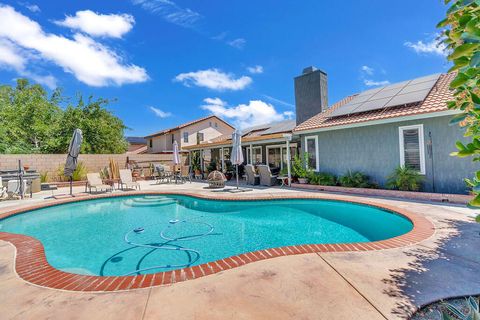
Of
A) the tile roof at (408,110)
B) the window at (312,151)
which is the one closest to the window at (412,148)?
the tile roof at (408,110)

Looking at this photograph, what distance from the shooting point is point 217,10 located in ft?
A: 43.1

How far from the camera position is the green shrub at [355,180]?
10383mm

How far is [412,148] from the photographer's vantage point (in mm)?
9266

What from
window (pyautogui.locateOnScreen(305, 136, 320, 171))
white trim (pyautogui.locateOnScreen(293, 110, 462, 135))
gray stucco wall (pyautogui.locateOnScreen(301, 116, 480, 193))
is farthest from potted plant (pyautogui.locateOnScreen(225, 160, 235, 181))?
white trim (pyautogui.locateOnScreen(293, 110, 462, 135))

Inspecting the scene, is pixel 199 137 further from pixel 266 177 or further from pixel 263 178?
pixel 266 177

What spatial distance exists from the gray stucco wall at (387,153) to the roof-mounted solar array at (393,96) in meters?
1.01

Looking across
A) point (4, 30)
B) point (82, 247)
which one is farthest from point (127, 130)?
point (82, 247)

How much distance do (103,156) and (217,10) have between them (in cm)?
1437

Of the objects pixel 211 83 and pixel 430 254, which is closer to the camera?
pixel 430 254

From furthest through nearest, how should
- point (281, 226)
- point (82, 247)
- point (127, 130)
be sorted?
point (127, 130) → point (281, 226) → point (82, 247)

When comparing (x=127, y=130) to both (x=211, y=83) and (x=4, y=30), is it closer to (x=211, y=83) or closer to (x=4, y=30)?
(x=211, y=83)

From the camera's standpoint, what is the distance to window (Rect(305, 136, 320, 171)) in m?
12.8

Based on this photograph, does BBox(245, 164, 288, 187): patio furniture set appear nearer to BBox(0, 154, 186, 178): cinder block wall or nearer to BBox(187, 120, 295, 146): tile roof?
BBox(187, 120, 295, 146): tile roof

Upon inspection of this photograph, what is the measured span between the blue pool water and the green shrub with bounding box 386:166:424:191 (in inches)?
106
